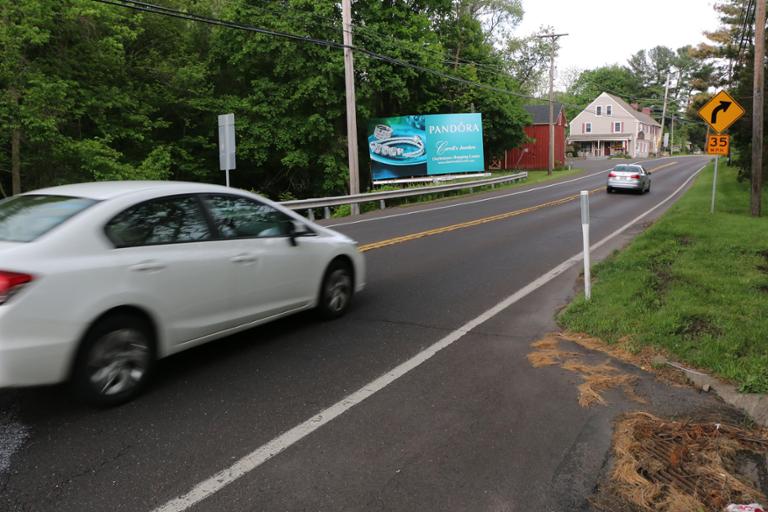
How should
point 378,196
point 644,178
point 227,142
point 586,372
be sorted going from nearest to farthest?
point 586,372, point 227,142, point 378,196, point 644,178

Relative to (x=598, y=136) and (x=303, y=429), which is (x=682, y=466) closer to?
(x=303, y=429)

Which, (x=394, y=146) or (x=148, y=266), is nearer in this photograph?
(x=148, y=266)

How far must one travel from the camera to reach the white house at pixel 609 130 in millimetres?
82875

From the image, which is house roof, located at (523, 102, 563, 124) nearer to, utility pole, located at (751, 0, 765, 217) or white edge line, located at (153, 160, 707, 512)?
utility pole, located at (751, 0, 765, 217)

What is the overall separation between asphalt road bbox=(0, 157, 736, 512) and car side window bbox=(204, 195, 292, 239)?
1110 mm

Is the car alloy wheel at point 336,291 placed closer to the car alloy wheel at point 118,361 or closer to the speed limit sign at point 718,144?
the car alloy wheel at point 118,361

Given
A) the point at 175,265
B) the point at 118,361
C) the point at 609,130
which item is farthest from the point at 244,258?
the point at 609,130

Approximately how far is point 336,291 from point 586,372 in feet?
9.39

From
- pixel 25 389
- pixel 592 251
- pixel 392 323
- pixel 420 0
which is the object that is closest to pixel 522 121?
pixel 420 0

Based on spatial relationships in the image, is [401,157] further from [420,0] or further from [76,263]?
[76,263]

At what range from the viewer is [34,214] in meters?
4.37

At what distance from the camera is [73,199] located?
14.8 ft

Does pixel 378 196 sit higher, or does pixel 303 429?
pixel 378 196

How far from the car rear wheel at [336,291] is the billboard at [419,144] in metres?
24.6
